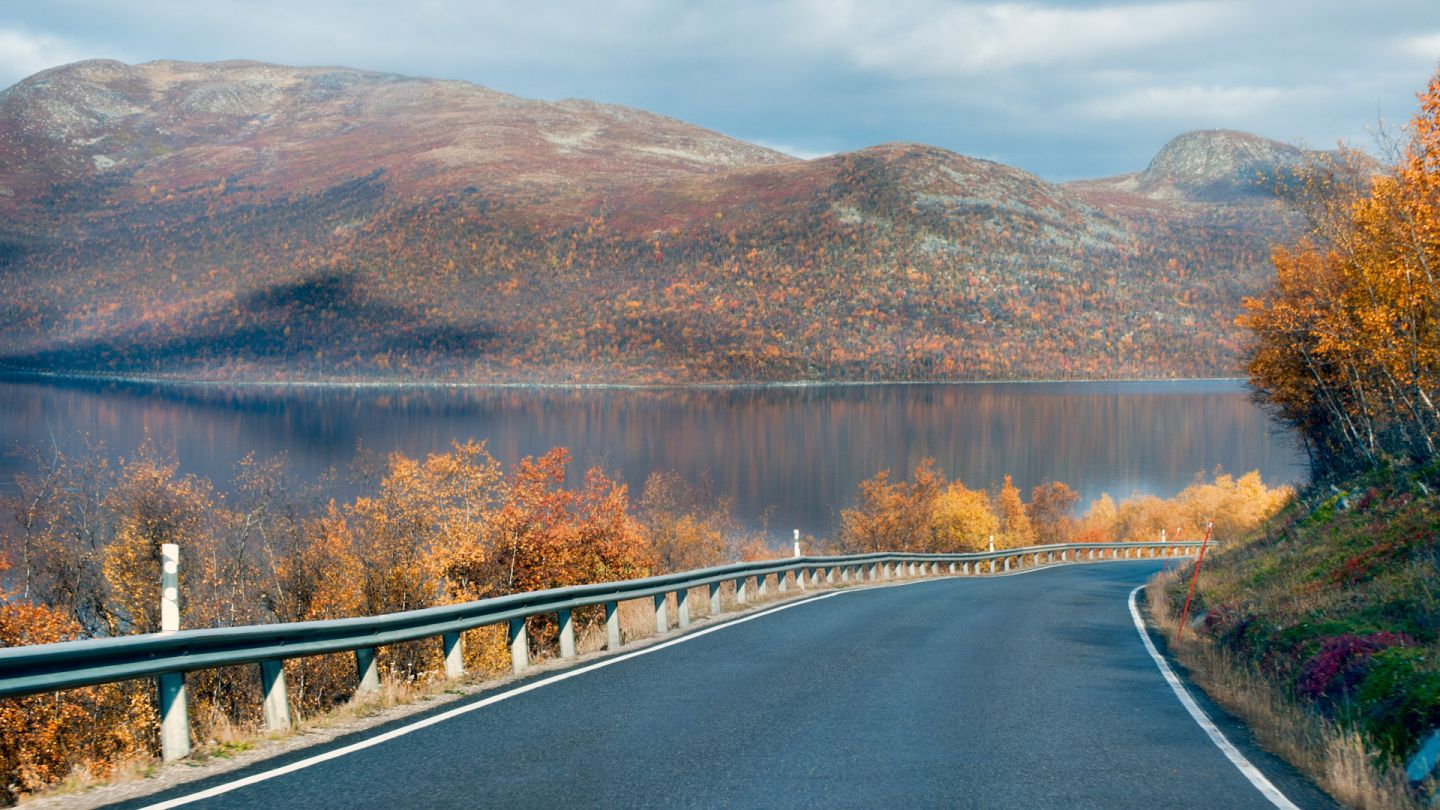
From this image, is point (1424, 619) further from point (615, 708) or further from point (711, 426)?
point (711, 426)

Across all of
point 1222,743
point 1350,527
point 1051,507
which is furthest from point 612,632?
point 1051,507

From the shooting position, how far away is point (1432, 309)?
22828 mm

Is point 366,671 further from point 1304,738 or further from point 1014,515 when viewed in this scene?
point 1014,515

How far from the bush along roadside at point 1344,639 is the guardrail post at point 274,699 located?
7.05 m

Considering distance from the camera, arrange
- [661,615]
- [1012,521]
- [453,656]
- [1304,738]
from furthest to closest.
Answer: [1012,521] → [661,615] → [453,656] → [1304,738]

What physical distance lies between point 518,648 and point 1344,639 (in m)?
8.02

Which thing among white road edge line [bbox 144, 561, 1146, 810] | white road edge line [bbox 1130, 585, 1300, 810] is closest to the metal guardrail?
white road edge line [bbox 144, 561, 1146, 810]

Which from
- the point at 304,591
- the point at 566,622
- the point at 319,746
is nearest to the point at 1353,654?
the point at 566,622

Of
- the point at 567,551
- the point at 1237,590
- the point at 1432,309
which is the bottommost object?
the point at 567,551

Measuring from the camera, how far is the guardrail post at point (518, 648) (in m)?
10.8

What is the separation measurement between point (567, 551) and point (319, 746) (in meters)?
26.3

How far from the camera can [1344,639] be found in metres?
10.2

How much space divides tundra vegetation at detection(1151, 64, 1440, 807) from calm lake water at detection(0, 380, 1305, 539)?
Answer: 59844 mm

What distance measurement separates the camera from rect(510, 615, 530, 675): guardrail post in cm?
1076
